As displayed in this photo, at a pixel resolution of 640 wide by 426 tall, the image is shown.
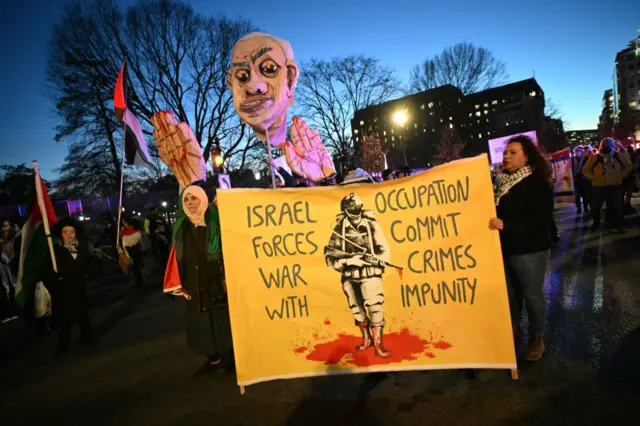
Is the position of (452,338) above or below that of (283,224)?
below

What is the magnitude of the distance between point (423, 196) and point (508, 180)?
0.91m

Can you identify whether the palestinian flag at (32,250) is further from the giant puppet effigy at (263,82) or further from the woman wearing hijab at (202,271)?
the giant puppet effigy at (263,82)

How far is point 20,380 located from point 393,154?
57.6 m

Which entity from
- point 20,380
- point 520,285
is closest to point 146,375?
point 20,380

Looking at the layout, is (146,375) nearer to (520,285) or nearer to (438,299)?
(438,299)

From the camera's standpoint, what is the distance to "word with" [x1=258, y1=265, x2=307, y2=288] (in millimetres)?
3008

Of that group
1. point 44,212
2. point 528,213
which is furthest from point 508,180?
point 44,212

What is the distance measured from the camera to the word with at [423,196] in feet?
9.21

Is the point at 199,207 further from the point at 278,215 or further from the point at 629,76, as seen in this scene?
the point at 629,76

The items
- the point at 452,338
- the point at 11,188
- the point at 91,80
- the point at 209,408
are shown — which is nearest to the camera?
the point at 452,338

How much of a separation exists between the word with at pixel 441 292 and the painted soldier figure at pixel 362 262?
0.20m

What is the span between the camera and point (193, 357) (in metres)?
4.27

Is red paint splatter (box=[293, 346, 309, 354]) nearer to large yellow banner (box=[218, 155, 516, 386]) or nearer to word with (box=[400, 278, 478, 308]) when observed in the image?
large yellow banner (box=[218, 155, 516, 386])

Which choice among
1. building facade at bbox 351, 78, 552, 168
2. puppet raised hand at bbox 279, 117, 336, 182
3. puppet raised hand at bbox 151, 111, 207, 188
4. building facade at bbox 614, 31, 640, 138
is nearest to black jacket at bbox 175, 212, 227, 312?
puppet raised hand at bbox 151, 111, 207, 188
